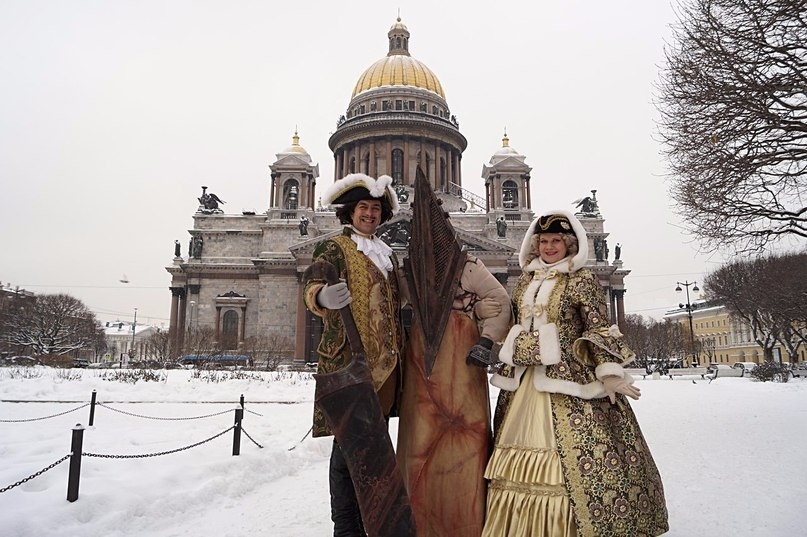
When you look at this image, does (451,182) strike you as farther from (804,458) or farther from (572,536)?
(572,536)

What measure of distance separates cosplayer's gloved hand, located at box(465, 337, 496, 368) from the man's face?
1215 mm

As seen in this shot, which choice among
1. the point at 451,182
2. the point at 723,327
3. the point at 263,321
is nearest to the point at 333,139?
the point at 451,182

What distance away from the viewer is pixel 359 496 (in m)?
3.21

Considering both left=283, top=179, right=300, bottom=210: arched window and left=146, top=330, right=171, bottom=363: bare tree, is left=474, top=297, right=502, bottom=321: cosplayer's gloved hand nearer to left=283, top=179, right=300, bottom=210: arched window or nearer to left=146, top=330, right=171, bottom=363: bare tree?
left=146, top=330, right=171, bottom=363: bare tree

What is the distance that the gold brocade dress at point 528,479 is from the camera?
3.31 meters

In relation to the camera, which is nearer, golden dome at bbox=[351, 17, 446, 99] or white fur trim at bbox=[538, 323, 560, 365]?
white fur trim at bbox=[538, 323, 560, 365]

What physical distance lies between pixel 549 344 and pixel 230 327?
143ft

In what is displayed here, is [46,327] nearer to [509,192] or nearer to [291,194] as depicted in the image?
[291,194]

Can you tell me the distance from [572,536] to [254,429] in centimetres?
814

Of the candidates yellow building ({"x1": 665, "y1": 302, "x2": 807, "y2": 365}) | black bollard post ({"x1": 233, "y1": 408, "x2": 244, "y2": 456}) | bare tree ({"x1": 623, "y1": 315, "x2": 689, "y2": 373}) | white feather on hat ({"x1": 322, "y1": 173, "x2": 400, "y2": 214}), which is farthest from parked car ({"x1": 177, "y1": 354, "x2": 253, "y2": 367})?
yellow building ({"x1": 665, "y1": 302, "x2": 807, "y2": 365})

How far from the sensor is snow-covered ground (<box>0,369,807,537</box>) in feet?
16.0

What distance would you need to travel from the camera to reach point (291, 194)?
152 feet

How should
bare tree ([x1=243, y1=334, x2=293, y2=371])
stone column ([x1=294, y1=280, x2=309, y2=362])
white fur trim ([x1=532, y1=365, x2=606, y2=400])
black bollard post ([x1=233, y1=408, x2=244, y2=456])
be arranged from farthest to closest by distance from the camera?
1. bare tree ([x1=243, y1=334, x2=293, y2=371])
2. stone column ([x1=294, y1=280, x2=309, y2=362])
3. black bollard post ([x1=233, y1=408, x2=244, y2=456])
4. white fur trim ([x1=532, y1=365, x2=606, y2=400])

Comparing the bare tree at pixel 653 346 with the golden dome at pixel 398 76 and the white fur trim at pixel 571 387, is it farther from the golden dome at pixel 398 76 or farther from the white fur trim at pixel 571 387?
the white fur trim at pixel 571 387
